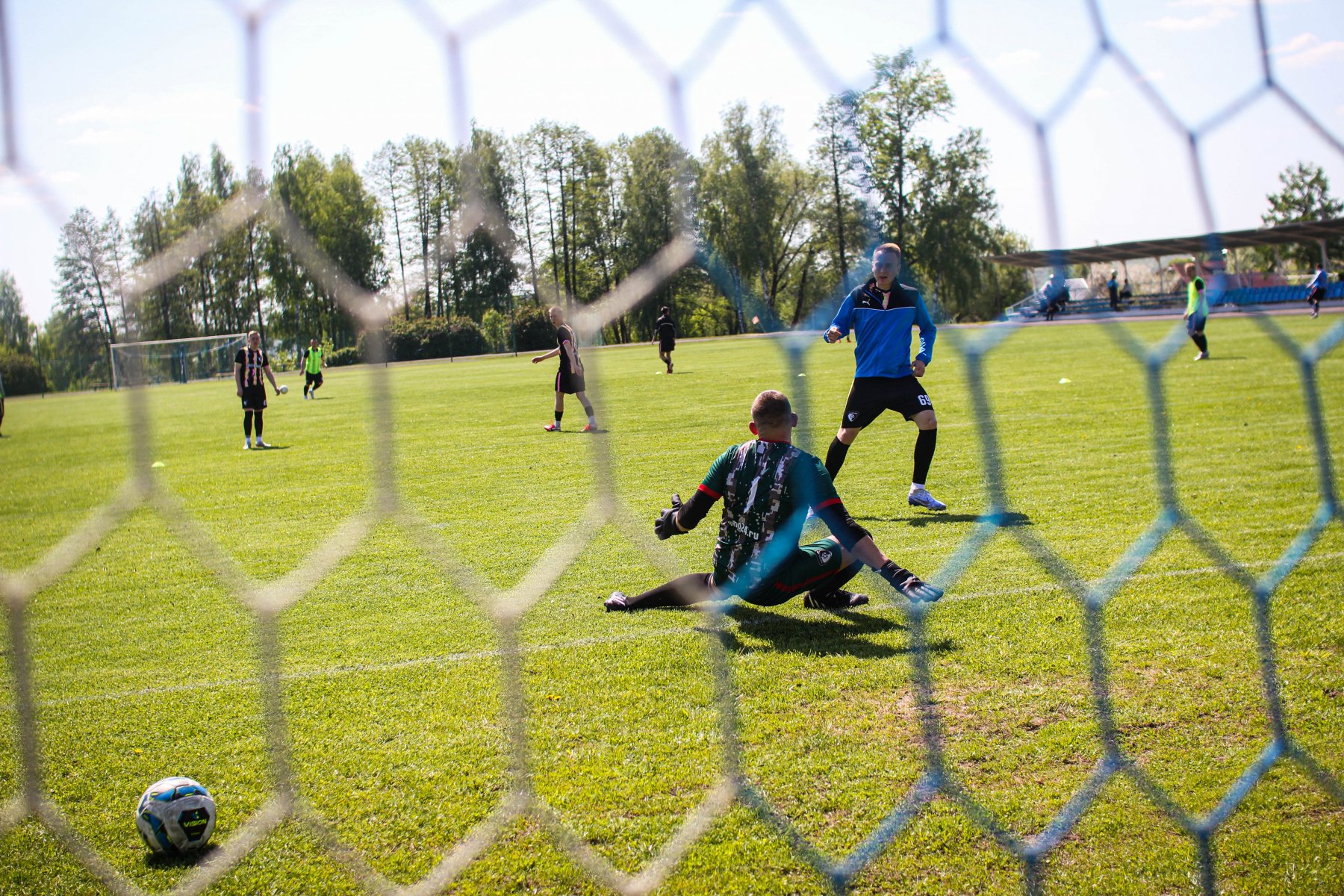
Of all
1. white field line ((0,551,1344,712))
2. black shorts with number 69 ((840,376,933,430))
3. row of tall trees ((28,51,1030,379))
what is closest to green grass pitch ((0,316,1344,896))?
white field line ((0,551,1344,712))

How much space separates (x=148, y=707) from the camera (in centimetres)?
352

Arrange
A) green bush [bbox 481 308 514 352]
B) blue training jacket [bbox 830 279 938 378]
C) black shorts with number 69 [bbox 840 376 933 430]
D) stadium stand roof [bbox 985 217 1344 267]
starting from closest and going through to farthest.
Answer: green bush [bbox 481 308 514 352] → stadium stand roof [bbox 985 217 1344 267] → blue training jacket [bbox 830 279 938 378] → black shorts with number 69 [bbox 840 376 933 430]

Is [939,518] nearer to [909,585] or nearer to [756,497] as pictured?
[756,497]

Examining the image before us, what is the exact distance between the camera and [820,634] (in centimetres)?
398

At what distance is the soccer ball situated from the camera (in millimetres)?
2516

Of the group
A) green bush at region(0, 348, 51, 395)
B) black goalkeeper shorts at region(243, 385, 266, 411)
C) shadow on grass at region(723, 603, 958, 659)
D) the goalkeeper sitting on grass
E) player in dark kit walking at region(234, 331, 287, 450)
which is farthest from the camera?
black goalkeeper shorts at region(243, 385, 266, 411)

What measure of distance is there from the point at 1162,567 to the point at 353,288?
13.3 feet

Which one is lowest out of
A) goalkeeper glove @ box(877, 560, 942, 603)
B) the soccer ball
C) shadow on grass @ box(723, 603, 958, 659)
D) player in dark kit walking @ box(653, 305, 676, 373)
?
shadow on grass @ box(723, 603, 958, 659)

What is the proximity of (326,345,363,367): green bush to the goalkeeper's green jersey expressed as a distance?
6.43ft

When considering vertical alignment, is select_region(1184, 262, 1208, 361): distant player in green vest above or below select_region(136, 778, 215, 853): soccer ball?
above

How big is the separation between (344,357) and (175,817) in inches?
52.1

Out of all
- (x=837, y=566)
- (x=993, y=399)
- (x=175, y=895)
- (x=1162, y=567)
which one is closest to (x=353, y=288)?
(x=175, y=895)

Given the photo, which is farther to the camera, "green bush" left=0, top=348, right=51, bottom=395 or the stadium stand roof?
the stadium stand roof

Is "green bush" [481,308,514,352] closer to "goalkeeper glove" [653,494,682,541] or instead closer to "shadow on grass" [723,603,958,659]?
"shadow on grass" [723,603,958,659]
